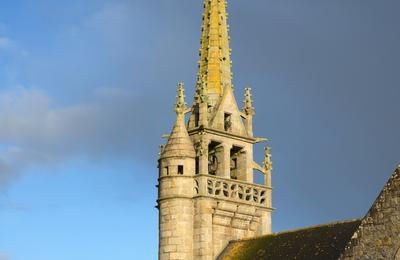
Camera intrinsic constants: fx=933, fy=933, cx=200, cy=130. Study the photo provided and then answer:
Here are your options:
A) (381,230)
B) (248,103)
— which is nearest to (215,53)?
(248,103)

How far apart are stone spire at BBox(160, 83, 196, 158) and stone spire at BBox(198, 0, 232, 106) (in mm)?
2999

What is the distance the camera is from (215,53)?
171ft

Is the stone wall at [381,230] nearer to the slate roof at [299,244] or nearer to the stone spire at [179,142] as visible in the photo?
the slate roof at [299,244]

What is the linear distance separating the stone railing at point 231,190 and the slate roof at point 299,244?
2.56 m

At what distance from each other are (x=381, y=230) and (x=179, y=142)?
90.2 feet

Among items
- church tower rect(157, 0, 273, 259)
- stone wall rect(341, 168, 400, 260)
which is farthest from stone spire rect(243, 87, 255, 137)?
stone wall rect(341, 168, 400, 260)

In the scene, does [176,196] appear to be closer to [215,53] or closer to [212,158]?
[212,158]

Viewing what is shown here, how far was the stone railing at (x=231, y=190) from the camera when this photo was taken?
46562 millimetres

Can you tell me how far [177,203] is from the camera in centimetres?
4600

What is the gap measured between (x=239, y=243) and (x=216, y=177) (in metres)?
3.53

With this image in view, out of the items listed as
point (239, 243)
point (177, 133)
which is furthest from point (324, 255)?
point (177, 133)

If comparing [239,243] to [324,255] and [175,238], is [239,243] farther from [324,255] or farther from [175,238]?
[324,255]

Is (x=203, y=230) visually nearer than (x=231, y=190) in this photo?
Yes

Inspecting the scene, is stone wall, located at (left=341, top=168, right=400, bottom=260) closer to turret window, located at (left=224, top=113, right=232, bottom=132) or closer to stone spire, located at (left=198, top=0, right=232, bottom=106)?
turret window, located at (left=224, top=113, right=232, bottom=132)
